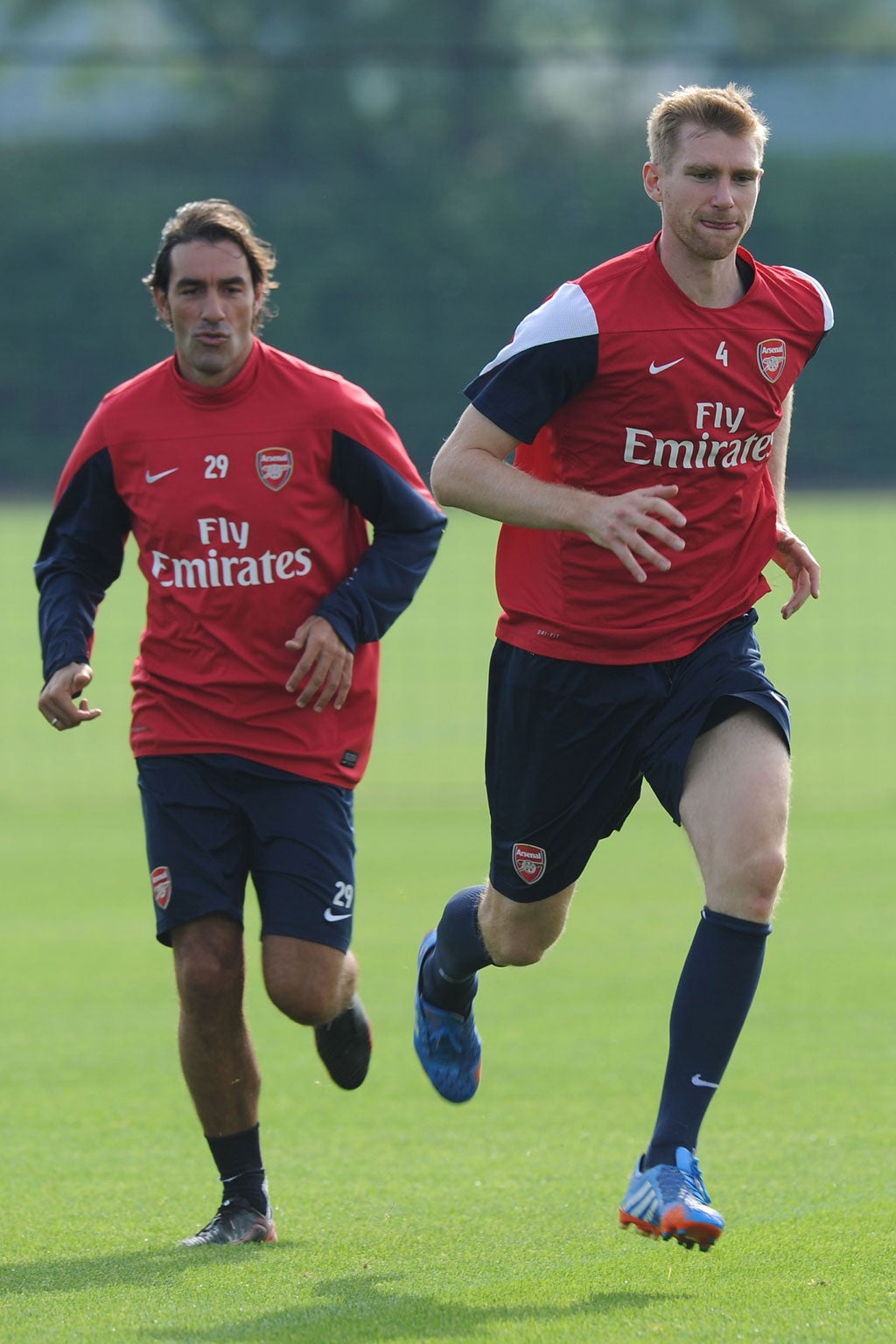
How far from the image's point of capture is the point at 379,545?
17.8ft

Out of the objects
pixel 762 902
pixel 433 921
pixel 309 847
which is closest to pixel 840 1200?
pixel 762 902

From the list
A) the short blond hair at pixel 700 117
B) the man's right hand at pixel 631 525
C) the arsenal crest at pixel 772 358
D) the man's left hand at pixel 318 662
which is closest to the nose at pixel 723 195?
the short blond hair at pixel 700 117

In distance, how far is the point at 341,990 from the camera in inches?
212

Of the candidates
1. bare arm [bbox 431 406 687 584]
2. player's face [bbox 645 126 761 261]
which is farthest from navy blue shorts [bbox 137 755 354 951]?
player's face [bbox 645 126 761 261]

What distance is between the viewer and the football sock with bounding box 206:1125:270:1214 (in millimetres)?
5059

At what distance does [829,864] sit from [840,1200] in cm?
654

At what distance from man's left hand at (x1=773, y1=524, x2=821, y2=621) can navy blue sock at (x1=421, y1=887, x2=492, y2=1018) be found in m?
1.17

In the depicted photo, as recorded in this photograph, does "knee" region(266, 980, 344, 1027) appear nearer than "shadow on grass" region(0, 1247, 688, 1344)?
No

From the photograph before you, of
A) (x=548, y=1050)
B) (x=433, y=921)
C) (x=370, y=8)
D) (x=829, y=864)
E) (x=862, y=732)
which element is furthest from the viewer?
(x=370, y=8)

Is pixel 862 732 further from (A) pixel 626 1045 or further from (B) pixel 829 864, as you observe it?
(A) pixel 626 1045

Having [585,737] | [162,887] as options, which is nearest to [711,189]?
[585,737]

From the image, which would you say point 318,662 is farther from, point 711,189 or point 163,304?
point 711,189

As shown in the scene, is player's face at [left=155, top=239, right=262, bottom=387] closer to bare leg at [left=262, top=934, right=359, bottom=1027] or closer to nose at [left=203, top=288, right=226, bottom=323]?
nose at [left=203, top=288, right=226, bottom=323]

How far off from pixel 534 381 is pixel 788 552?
827 mm
